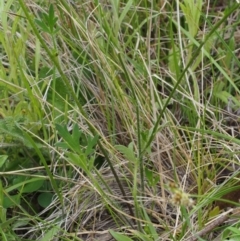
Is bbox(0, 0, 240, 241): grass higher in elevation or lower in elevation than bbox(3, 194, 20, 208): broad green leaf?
higher

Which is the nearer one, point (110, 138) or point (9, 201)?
point (9, 201)

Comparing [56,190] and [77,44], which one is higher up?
[77,44]

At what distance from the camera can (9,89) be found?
1.30m

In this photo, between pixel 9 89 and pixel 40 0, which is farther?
pixel 40 0

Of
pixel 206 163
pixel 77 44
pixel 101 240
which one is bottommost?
pixel 101 240

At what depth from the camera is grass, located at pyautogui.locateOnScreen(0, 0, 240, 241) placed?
3.68 ft

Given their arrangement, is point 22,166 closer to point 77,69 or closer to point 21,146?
point 21,146

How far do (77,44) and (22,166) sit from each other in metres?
0.35

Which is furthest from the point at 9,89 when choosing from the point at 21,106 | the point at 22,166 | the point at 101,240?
the point at 101,240

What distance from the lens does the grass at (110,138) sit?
112cm

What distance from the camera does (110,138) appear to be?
1300mm

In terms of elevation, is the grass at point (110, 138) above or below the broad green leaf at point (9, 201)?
above

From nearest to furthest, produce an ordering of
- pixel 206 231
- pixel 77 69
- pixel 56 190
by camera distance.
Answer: pixel 206 231 → pixel 56 190 → pixel 77 69

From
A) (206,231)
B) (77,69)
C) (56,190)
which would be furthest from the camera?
(77,69)
